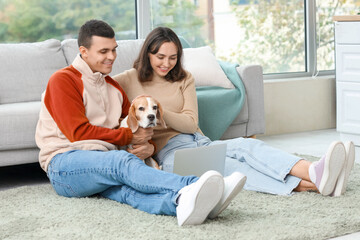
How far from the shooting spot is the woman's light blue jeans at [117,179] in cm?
202

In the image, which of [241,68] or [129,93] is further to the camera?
[241,68]

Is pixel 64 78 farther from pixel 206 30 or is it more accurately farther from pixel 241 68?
pixel 206 30

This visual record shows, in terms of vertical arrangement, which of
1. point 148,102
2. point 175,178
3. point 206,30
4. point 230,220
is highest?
point 206,30

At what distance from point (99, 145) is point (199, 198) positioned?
2.12 feet

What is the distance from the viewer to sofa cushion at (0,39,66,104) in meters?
3.25

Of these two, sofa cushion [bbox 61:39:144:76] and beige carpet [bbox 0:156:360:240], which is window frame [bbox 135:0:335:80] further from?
beige carpet [bbox 0:156:360:240]

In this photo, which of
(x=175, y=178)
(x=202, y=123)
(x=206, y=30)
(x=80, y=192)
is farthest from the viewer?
(x=206, y=30)

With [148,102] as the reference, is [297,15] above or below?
above

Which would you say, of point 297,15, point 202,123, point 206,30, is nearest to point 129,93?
point 202,123

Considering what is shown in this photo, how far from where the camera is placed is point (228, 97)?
3.57 meters

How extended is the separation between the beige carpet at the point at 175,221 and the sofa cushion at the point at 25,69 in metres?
0.90

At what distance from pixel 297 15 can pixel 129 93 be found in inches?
107

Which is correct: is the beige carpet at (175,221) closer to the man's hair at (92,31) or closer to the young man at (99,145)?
the young man at (99,145)

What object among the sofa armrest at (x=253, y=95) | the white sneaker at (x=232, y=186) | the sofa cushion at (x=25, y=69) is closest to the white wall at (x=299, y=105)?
the sofa armrest at (x=253, y=95)
